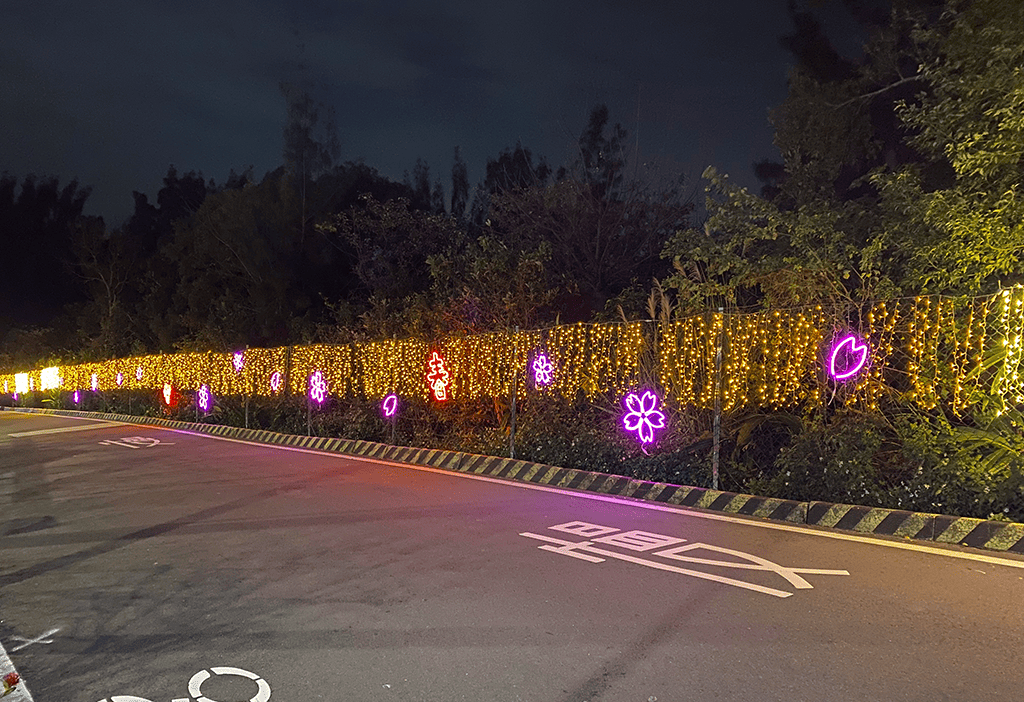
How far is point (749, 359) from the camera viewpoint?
1038 cm

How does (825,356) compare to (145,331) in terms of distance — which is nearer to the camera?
(825,356)

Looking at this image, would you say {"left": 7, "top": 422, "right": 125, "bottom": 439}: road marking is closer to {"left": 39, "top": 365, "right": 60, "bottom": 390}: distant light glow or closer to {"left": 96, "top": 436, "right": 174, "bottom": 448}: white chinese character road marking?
{"left": 96, "top": 436, "right": 174, "bottom": 448}: white chinese character road marking

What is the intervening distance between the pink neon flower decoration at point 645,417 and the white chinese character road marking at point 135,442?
1179 centimetres

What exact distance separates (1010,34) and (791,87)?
14.2 feet

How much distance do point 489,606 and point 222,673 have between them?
1.75 m

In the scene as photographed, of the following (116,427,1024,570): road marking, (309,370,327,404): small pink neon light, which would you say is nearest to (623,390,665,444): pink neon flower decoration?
(116,427,1024,570): road marking

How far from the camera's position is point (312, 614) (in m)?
5.26

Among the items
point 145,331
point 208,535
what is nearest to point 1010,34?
point 208,535

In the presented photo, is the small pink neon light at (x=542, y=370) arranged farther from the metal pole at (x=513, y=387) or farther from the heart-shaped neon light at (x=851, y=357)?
the heart-shaped neon light at (x=851, y=357)

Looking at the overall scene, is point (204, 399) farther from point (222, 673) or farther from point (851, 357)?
point (222, 673)

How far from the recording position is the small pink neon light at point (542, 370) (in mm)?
13195

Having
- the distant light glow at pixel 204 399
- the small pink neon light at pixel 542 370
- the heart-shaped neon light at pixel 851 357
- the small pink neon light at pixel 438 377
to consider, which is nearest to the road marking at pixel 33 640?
the heart-shaped neon light at pixel 851 357

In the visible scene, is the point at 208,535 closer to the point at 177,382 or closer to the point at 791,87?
the point at 791,87

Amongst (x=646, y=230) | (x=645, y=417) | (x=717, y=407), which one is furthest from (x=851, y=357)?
(x=646, y=230)
